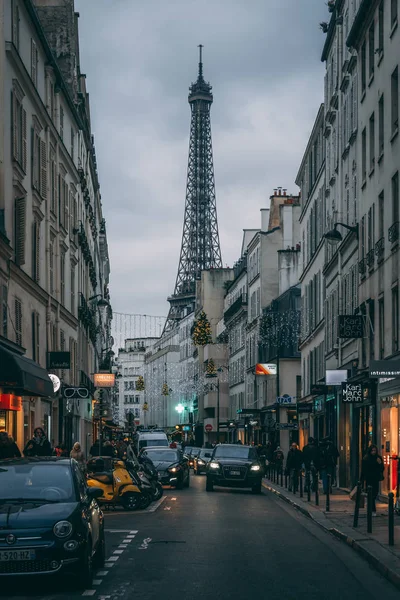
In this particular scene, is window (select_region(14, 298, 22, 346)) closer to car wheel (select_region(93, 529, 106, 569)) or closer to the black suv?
the black suv

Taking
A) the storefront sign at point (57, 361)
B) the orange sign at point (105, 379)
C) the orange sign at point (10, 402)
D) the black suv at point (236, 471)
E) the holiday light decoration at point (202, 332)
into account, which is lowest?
the black suv at point (236, 471)

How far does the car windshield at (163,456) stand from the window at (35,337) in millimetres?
6282

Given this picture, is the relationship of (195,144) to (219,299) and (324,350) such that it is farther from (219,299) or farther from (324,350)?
(324,350)

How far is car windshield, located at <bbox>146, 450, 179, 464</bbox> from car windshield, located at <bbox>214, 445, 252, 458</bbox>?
6.87 feet

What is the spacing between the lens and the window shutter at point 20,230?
3412 cm

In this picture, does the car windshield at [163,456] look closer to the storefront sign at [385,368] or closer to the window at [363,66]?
the window at [363,66]

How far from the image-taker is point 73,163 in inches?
2021

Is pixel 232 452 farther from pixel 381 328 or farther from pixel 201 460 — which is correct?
pixel 201 460

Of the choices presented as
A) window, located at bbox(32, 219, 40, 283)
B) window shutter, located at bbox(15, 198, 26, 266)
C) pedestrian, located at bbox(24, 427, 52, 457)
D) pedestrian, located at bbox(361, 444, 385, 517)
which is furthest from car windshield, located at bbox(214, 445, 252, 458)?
pedestrian, located at bbox(361, 444, 385, 517)

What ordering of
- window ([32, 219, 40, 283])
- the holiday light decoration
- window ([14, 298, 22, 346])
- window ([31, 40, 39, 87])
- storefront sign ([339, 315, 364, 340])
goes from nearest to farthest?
window ([14, 298, 22, 346]) < storefront sign ([339, 315, 364, 340]) < window ([31, 40, 39, 87]) < window ([32, 219, 40, 283]) < the holiday light decoration

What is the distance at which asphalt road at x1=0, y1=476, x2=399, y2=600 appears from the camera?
43.6ft

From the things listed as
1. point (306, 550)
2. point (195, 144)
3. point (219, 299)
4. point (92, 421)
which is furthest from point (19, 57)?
point (195, 144)

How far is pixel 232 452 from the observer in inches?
1633

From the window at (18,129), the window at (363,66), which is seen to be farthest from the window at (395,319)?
the window at (18,129)
